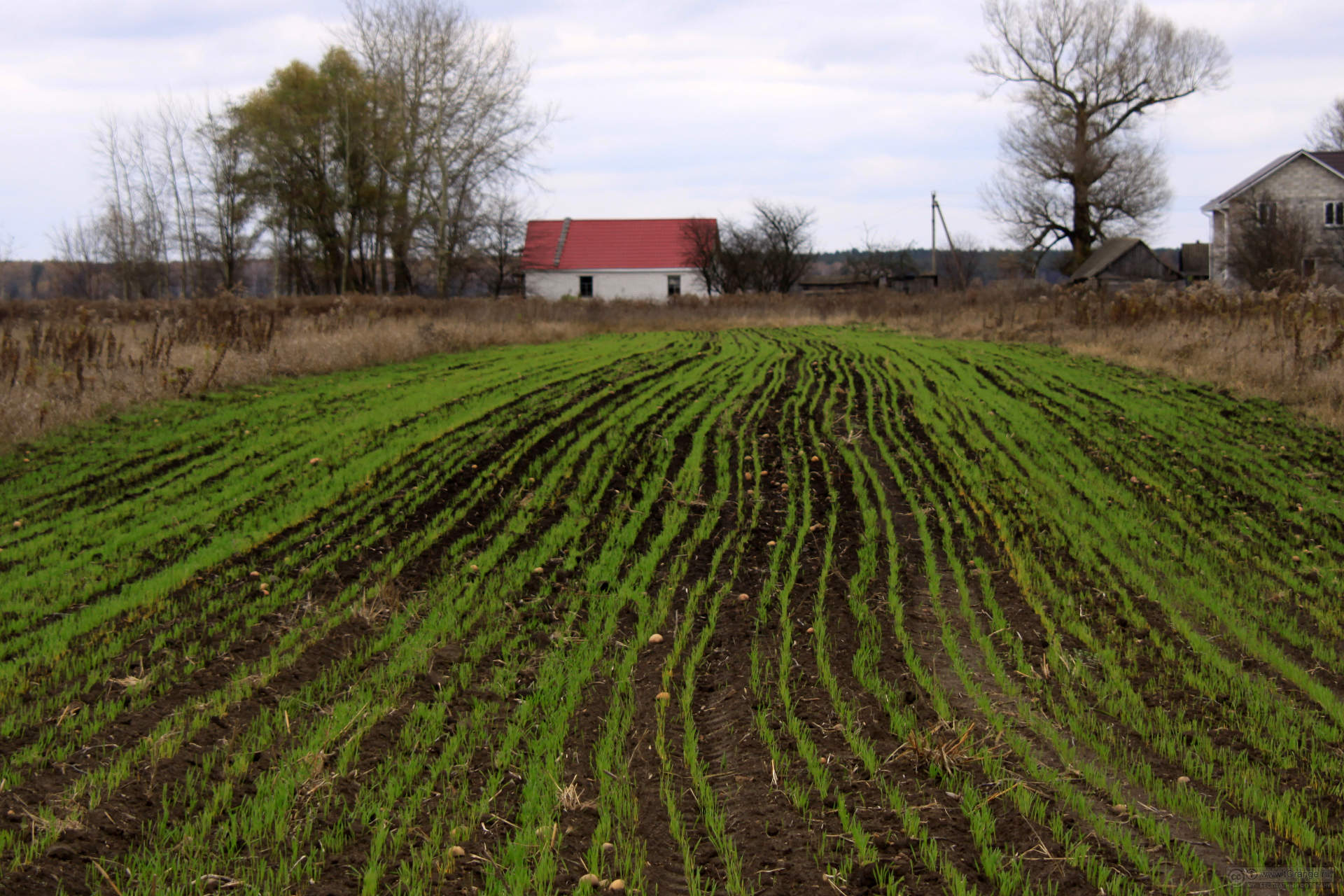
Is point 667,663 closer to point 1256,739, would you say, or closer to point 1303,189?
point 1256,739

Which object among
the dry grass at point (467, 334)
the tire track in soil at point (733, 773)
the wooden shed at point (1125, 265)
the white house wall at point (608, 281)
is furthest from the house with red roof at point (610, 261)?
the tire track in soil at point (733, 773)

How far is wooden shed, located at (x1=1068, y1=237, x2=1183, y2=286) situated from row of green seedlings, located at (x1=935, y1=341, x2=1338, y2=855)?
159 feet

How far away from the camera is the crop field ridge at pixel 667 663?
10.8 feet

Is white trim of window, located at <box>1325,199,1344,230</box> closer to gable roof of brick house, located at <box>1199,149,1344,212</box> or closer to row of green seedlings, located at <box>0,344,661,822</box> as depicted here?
gable roof of brick house, located at <box>1199,149,1344,212</box>

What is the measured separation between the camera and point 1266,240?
104ft

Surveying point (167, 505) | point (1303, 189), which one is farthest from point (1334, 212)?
point (167, 505)

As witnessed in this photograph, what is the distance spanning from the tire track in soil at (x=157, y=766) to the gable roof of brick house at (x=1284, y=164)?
152 feet

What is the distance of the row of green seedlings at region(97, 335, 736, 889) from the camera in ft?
10.8

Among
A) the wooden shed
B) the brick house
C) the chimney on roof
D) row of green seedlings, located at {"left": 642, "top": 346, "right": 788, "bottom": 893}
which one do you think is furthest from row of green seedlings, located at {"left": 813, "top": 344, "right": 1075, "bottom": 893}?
the chimney on roof

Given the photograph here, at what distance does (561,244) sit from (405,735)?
54.3 meters

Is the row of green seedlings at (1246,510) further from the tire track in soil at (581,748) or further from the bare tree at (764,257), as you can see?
the bare tree at (764,257)

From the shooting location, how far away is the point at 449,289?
4466 centimetres

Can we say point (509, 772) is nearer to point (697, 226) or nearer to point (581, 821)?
point (581, 821)

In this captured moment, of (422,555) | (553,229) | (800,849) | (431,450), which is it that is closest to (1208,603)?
(800,849)
